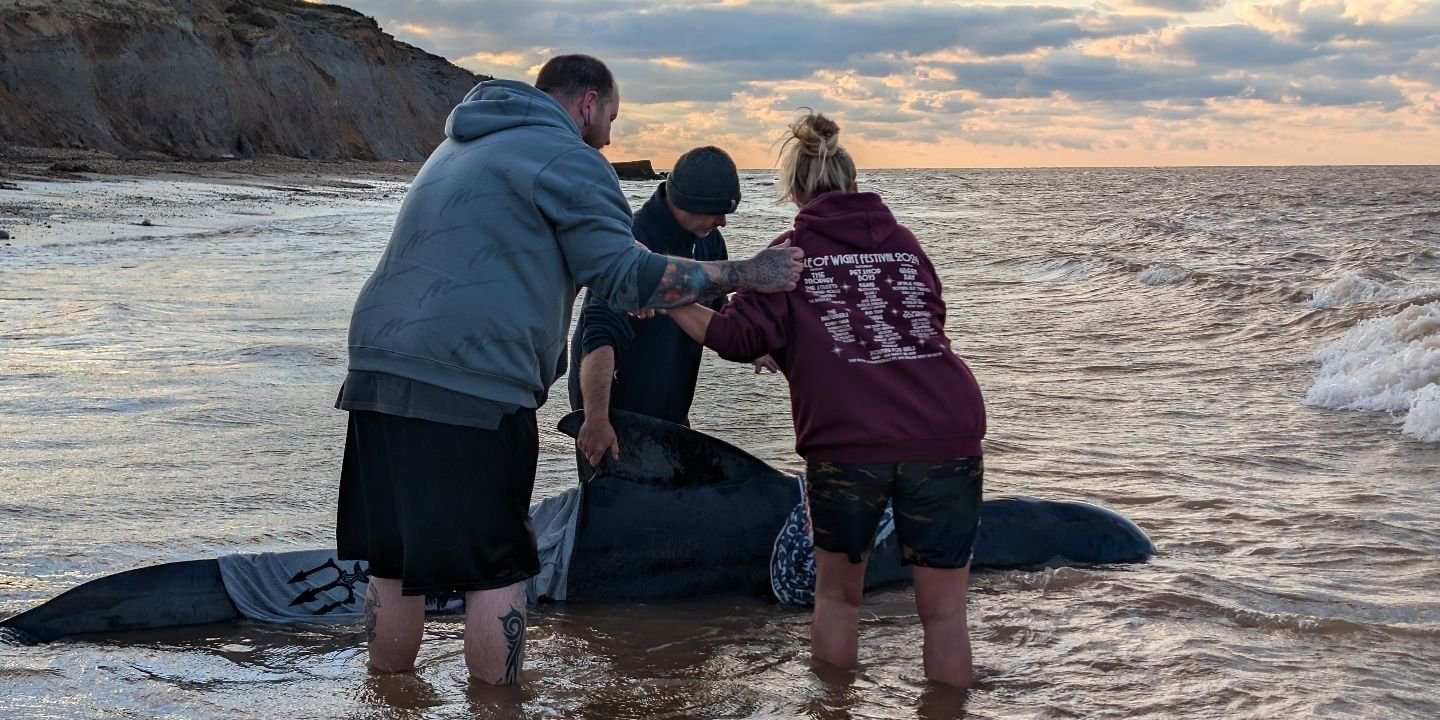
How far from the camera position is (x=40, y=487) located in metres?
5.15

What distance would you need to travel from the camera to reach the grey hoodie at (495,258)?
3.05 meters

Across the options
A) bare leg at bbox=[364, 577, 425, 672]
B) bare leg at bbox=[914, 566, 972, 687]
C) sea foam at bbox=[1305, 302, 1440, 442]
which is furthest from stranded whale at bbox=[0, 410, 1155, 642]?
sea foam at bbox=[1305, 302, 1440, 442]

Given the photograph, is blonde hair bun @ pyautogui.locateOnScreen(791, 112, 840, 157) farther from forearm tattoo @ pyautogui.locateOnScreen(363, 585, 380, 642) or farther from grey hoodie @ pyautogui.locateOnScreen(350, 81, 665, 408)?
forearm tattoo @ pyautogui.locateOnScreen(363, 585, 380, 642)

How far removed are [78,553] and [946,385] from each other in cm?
313

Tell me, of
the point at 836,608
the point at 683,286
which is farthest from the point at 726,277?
the point at 836,608

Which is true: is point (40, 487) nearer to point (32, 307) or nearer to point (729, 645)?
point (729, 645)

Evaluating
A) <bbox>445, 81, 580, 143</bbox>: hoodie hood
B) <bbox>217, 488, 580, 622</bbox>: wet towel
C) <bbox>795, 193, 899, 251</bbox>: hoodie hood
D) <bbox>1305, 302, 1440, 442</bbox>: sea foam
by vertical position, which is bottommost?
<bbox>217, 488, 580, 622</bbox>: wet towel

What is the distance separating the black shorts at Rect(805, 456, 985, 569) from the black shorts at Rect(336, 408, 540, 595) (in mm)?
800

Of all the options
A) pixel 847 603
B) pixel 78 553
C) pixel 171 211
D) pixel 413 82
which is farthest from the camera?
pixel 413 82

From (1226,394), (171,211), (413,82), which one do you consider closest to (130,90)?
(171,211)

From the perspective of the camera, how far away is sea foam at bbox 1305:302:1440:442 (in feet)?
24.1

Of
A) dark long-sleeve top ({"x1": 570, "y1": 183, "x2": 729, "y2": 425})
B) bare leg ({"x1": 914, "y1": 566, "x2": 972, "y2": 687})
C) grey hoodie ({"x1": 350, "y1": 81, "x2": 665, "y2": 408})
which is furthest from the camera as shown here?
dark long-sleeve top ({"x1": 570, "y1": 183, "x2": 729, "y2": 425})

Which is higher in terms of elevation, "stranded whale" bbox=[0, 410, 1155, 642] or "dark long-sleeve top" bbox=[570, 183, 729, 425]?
"dark long-sleeve top" bbox=[570, 183, 729, 425]

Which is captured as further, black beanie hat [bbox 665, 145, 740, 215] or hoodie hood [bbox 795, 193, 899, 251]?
black beanie hat [bbox 665, 145, 740, 215]
